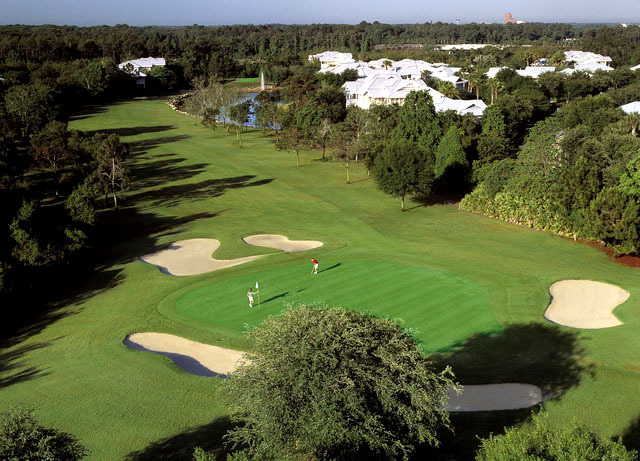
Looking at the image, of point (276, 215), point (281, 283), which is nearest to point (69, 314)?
point (281, 283)

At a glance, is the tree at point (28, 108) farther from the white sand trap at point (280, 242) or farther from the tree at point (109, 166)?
the white sand trap at point (280, 242)

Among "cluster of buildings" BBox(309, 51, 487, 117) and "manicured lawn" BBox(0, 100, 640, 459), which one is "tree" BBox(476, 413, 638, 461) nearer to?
"manicured lawn" BBox(0, 100, 640, 459)

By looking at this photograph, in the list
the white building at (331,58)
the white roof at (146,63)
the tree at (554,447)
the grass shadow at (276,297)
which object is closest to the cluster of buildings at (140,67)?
the white roof at (146,63)

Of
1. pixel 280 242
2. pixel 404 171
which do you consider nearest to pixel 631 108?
pixel 404 171

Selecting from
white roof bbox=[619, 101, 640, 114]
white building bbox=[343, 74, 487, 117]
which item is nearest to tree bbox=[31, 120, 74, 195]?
white building bbox=[343, 74, 487, 117]

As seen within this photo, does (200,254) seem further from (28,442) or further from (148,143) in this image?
(148,143)

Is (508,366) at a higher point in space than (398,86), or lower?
lower
